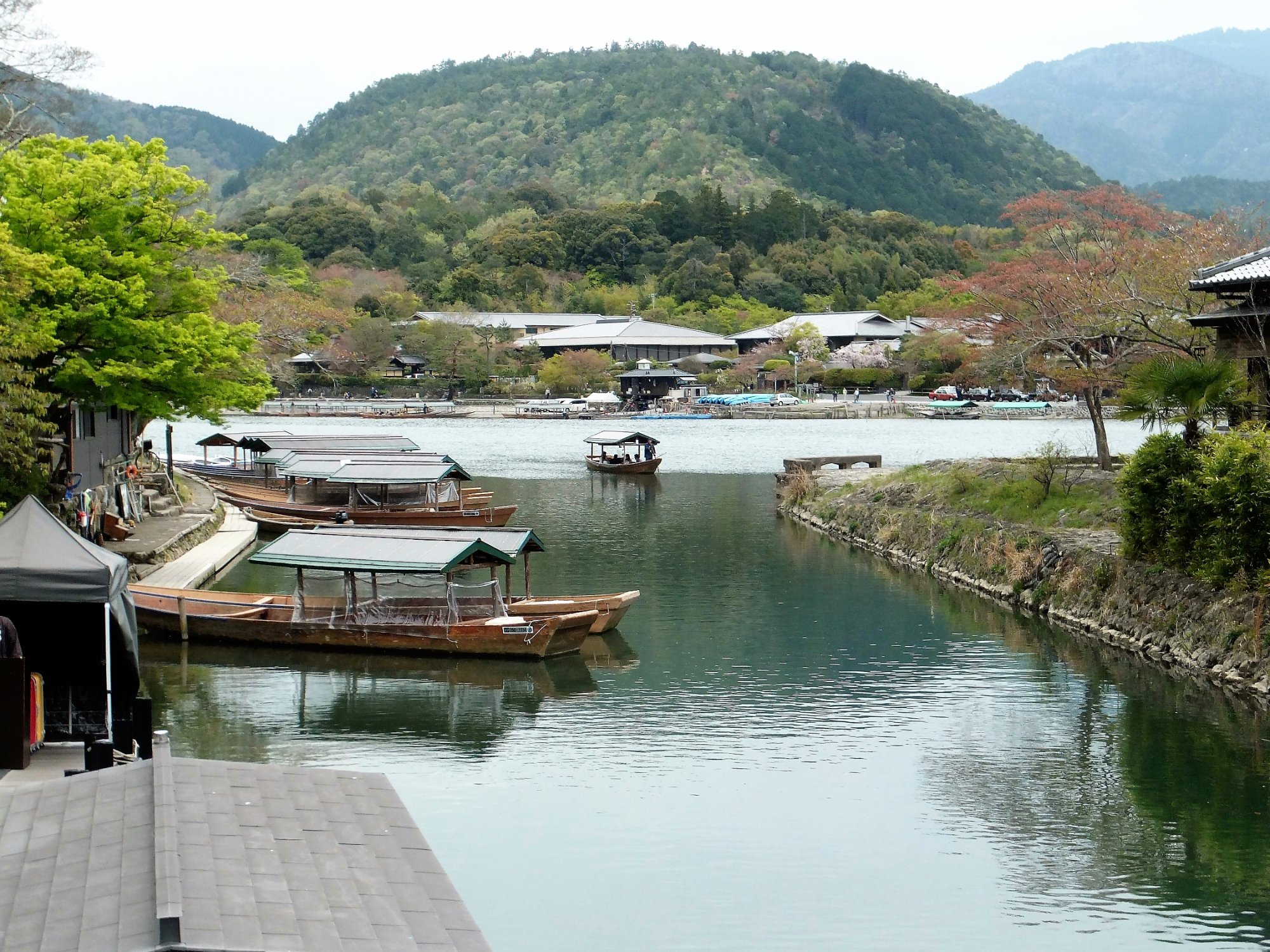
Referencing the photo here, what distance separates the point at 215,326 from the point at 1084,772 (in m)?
20.5

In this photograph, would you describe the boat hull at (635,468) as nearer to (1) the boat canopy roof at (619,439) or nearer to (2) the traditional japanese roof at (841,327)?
(1) the boat canopy roof at (619,439)

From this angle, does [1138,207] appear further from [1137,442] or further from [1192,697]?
[1137,442]

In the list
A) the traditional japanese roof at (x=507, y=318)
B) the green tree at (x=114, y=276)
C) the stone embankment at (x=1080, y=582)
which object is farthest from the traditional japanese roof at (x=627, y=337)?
the green tree at (x=114, y=276)

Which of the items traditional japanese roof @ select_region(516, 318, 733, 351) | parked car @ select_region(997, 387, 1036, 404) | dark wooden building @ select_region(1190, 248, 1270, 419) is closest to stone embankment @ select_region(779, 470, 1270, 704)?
dark wooden building @ select_region(1190, 248, 1270, 419)

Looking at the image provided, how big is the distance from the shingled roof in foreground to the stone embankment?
48.5ft

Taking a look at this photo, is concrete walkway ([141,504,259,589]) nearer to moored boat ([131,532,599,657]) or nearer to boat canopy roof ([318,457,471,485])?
moored boat ([131,532,599,657])

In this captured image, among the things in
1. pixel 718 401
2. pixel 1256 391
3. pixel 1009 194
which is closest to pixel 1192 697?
pixel 1256 391

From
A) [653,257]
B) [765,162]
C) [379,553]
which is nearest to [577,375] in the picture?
[653,257]

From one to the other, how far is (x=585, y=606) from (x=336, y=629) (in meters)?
4.19

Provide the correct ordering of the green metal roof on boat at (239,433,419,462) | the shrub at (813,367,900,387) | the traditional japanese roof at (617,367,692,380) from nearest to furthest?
1. the green metal roof on boat at (239,433,419,462)
2. the traditional japanese roof at (617,367,692,380)
3. the shrub at (813,367,900,387)

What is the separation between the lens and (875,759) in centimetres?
1606

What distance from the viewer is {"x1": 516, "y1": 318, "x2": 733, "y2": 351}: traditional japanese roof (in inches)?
4254

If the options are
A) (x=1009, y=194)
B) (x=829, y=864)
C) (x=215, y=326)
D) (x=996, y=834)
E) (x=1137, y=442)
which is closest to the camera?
(x=829, y=864)

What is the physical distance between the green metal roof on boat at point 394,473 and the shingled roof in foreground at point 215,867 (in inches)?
1030
